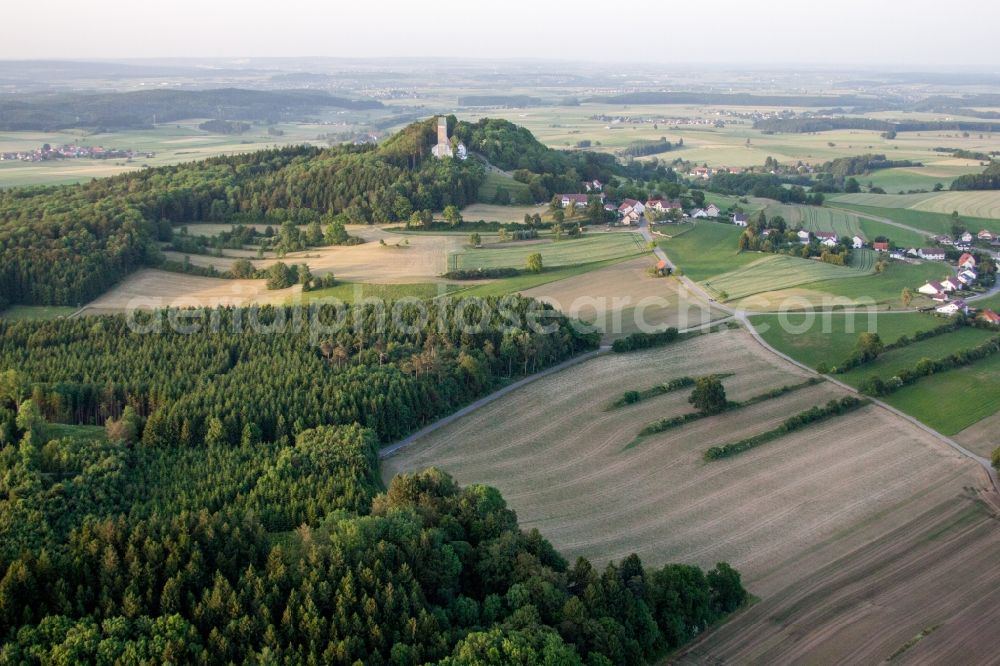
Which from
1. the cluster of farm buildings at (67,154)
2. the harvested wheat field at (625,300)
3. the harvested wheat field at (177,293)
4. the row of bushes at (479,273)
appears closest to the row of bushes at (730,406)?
the harvested wheat field at (625,300)

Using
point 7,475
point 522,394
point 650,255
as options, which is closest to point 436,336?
point 522,394

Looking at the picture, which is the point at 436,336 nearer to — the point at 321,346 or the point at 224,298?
the point at 321,346

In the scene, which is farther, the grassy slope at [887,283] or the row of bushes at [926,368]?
the grassy slope at [887,283]

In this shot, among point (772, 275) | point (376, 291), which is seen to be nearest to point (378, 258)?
point (376, 291)

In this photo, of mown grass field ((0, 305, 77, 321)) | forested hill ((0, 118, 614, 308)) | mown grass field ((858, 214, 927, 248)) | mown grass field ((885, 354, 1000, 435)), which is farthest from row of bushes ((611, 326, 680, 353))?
mown grass field ((858, 214, 927, 248))

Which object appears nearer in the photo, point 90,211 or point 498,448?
point 498,448

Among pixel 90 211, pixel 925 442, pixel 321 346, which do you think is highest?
pixel 90 211

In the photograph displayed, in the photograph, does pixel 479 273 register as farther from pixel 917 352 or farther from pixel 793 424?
pixel 917 352

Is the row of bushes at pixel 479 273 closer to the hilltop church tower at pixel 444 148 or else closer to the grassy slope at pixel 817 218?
the hilltop church tower at pixel 444 148
